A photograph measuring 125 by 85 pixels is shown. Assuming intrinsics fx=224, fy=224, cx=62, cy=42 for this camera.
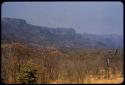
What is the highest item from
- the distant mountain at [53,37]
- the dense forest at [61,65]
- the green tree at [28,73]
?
the distant mountain at [53,37]

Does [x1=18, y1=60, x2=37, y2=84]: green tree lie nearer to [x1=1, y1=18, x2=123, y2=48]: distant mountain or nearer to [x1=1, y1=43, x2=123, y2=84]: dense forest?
[x1=1, y1=43, x2=123, y2=84]: dense forest

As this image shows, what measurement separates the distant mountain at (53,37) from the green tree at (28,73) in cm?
27

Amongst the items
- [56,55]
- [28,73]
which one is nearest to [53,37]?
[56,55]

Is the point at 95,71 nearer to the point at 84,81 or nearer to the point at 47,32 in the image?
the point at 84,81

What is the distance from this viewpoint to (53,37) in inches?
106

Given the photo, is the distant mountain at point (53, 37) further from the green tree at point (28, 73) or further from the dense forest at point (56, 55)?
the green tree at point (28, 73)

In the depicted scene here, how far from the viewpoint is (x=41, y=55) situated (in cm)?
266

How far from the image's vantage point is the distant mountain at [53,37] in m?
2.60

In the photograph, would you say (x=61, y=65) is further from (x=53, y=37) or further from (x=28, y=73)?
(x=28, y=73)

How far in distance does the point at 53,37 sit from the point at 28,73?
620mm

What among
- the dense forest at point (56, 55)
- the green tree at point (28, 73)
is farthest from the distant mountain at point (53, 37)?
the green tree at point (28, 73)

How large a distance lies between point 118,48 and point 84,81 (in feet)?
1.70

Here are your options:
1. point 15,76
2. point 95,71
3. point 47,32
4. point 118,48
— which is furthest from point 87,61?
point 15,76

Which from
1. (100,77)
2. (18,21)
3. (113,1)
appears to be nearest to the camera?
(113,1)
